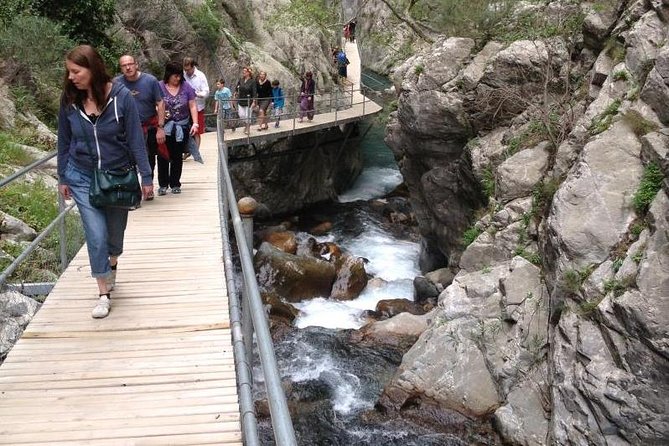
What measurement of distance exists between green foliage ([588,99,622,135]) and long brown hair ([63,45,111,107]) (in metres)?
8.11

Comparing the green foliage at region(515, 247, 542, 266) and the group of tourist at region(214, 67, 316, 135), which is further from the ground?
the group of tourist at region(214, 67, 316, 135)

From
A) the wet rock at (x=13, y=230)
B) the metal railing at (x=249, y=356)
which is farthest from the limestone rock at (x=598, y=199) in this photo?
the wet rock at (x=13, y=230)

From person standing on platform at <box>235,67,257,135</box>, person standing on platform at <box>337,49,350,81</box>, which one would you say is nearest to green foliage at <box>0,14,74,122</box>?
A: person standing on platform at <box>235,67,257,135</box>

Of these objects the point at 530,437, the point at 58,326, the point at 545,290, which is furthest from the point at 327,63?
the point at 58,326

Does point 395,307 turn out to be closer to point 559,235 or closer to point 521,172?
point 521,172

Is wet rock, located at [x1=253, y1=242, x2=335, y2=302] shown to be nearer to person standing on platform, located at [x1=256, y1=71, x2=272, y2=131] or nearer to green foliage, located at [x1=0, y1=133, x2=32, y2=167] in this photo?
person standing on platform, located at [x1=256, y1=71, x2=272, y2=131]

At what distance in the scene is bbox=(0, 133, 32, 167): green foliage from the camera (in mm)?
10055

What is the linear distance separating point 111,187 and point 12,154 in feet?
23.0

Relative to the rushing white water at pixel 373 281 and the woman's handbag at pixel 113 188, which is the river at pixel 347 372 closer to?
the rushing white water at pixel 373 281

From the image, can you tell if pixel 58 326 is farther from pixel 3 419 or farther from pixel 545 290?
pixel 545 290

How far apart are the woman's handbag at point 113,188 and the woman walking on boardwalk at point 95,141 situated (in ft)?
0.23

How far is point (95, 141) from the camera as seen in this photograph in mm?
4605

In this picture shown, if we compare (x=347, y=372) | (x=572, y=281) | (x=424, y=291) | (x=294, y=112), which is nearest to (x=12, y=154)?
(x=347, y=372)

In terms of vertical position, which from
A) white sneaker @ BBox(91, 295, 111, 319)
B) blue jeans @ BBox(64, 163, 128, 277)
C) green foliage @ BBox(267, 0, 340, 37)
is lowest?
white sneaker @ BBox(91, 295, 111, 319)
